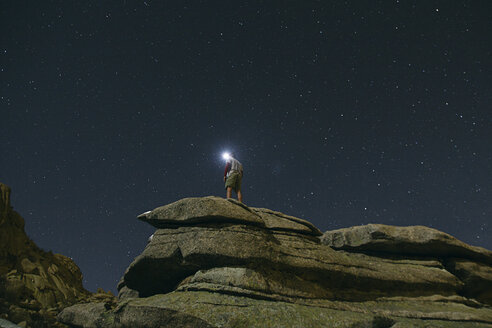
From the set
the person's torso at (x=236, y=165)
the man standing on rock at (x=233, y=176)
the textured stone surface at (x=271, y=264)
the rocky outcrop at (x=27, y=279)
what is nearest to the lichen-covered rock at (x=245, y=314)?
the textured stone surface at (x=271, y=264)

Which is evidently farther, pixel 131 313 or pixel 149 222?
pixel 149 222

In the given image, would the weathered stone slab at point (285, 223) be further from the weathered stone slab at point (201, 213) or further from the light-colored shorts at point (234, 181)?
the light-colored shorts at point (234, 181)

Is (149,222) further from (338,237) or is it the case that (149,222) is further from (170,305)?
(338,237)

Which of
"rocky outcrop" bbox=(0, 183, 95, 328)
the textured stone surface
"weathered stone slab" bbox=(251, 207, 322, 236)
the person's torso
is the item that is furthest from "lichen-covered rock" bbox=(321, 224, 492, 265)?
"rocky outcrop" bbox=(0, 183, 95, 328)

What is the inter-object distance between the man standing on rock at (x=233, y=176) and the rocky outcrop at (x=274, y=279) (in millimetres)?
2304

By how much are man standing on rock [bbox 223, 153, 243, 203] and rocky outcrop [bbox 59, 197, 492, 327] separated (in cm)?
230

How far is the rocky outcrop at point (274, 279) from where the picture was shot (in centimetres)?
1092

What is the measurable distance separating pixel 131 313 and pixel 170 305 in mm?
1858

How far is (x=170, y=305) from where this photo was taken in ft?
35.7

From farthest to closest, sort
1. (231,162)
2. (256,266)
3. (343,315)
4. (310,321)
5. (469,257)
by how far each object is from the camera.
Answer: (469,257) → (231,162) → (256,266) → (343,315) → (310,321)

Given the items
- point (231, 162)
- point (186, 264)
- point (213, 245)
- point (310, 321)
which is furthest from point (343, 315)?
point (231, 162)

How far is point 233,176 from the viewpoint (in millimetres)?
18922

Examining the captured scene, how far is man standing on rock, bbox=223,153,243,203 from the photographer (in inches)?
744

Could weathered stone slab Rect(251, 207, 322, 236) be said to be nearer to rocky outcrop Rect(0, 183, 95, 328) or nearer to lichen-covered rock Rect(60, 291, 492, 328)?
lichen-covered rock Rect(60, 291, 492, 328)
